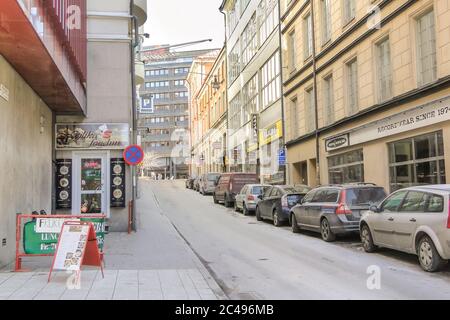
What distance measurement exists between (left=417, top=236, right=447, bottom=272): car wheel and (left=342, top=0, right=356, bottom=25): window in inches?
531

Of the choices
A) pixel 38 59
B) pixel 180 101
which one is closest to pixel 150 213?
pixel 38 59

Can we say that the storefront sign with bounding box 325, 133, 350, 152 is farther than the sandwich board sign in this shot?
Yes

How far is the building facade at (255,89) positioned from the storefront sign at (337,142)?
6.63m

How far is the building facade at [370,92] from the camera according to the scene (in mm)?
15305

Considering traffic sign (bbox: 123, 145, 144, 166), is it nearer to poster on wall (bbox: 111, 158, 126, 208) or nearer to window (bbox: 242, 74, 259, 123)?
poster on wall (bbox: 111, 158, 126, 208)

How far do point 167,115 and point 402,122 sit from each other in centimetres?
10424

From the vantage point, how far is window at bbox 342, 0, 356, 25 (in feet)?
68.6

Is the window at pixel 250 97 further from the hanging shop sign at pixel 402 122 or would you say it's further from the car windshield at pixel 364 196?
the car windshield at pixel 364 196

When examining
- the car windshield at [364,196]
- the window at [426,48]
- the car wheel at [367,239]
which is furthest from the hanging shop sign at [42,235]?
the window at [426,48]

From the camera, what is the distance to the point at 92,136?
52.4 ft

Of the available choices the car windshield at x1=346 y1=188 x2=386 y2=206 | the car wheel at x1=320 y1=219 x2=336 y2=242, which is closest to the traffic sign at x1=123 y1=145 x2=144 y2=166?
the car wheel at x1=320 y1=219 x2=336 y2=242

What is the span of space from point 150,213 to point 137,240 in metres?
10.1

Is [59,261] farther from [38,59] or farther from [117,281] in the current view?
[38,59]
